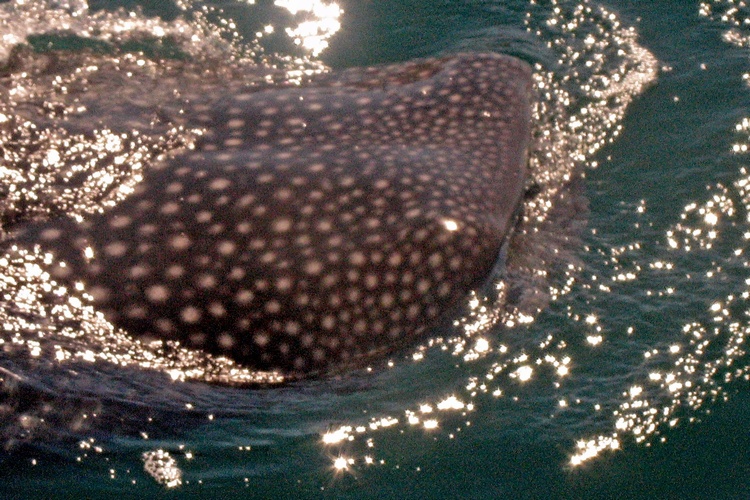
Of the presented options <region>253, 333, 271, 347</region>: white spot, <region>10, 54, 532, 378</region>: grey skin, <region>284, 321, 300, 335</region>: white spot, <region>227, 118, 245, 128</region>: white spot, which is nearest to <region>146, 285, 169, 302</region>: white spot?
<region>10, 54, 532, 378</region>: grey skin

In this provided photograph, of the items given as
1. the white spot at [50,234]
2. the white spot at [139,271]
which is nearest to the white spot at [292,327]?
the white spot at [139,271]

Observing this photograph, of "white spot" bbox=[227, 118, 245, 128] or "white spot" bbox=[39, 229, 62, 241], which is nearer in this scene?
"white spot" bbox=[39, 229, 62, 241]

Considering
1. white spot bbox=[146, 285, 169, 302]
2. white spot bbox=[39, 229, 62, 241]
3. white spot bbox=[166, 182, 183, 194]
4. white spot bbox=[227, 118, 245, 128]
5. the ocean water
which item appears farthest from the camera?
white spot bbox=[227, 118, 245, 128]

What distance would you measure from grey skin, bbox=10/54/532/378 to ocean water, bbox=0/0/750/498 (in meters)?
0.15

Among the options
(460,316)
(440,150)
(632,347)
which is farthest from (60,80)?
(632,347)

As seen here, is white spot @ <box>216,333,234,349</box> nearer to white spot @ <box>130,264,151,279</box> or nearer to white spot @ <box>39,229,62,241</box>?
white spot @ <box>130,264,151,279</box>

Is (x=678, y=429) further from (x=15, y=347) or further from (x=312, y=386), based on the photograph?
(x=15, y=347)

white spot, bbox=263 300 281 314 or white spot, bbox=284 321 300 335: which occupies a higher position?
white spot, bbox=263 300 281 314

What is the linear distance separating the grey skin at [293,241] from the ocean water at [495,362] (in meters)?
0.15

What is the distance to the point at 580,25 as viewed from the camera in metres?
6.41

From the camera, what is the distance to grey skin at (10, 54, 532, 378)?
12.5 ft

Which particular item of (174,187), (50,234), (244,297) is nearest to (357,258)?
(244,297)

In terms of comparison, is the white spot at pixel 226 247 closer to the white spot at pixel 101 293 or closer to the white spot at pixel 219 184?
the white spot at pixel 219 184

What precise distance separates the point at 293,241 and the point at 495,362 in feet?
3.45
